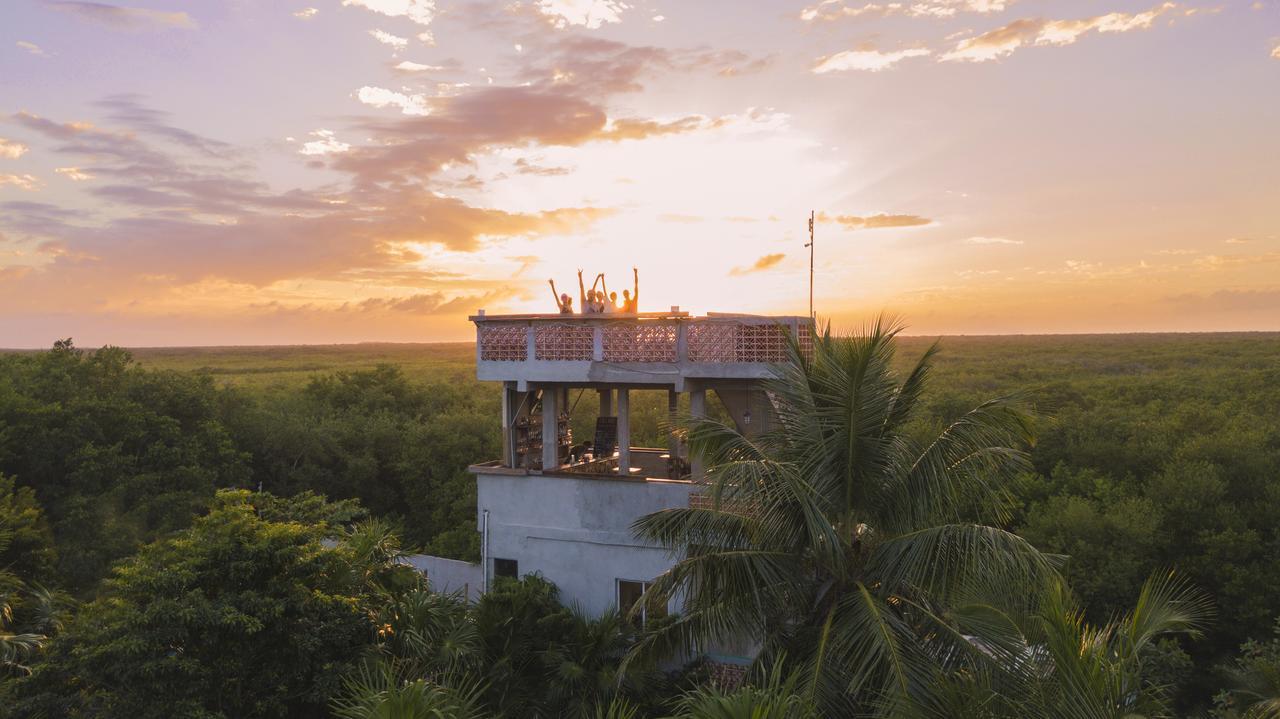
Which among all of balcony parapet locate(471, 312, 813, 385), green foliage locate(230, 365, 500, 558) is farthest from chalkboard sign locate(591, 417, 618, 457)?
green foliage locate(230, 365, 500, 558)

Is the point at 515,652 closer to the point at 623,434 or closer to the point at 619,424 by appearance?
the point at 623,434

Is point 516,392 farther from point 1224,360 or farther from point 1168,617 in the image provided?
point 1224,360

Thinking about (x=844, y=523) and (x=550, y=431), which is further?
(x=550, y=431)

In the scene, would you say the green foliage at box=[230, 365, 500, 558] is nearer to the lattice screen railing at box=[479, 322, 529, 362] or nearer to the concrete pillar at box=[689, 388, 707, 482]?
the lattice screen railing at box=[479, 322, 529, 362]

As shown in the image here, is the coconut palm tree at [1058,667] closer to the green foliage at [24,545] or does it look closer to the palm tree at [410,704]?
the palm tree at [410,704]

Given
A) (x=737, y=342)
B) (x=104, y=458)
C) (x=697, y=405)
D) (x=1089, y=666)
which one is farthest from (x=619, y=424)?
(x=104, y=458)

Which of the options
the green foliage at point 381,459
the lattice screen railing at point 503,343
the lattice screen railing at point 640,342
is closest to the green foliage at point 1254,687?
the lattice screen railing at point 640,342
